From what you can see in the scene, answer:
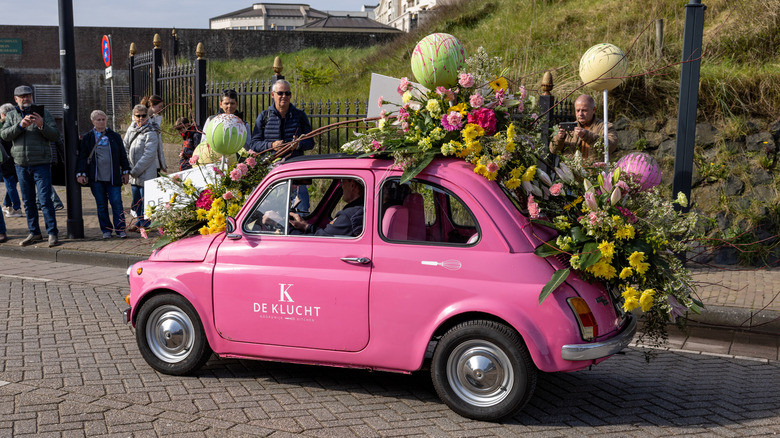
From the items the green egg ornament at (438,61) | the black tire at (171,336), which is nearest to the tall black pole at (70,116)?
the black tire at (171,336)

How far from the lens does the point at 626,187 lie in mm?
4820

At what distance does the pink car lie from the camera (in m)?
4.59

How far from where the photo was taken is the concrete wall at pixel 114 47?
123 feet

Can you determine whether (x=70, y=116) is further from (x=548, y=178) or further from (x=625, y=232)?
(x=625, y=232)

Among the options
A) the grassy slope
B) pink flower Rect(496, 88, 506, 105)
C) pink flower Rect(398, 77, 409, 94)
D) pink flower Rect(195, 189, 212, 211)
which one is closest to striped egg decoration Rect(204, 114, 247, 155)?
pink flower Rect(195, 189, 212, 211)

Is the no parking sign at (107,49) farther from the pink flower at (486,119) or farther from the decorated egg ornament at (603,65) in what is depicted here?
the pink flower at (486,119)

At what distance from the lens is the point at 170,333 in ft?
18.2

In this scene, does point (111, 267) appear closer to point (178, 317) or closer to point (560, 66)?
point (178, 317)

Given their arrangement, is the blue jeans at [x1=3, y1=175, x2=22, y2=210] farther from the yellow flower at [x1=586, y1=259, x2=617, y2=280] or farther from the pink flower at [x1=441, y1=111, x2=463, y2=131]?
the yellow flower at [x1=586, y1=259, x2=617, y2=280]

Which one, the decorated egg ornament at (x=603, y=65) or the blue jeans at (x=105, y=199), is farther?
the blue jeans at (x=105, y=199)

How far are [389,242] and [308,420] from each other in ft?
3.94

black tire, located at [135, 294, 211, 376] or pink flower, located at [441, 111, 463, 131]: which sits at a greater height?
pink flower, located at [441, 111, 463, 131]

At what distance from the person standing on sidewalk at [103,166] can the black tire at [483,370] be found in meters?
7.84

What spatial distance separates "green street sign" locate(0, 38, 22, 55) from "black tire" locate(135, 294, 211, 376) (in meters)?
39.2
